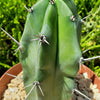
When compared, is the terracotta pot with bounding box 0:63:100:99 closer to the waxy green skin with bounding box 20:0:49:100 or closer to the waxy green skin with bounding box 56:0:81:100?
the waxy green skin with bounding box 20:0:49:100

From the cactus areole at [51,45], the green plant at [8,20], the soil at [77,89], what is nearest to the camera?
the cactus areole at [51,45]

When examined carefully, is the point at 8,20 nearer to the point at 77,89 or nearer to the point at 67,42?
the point at 77,89

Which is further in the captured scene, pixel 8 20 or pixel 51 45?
pixel 8 20

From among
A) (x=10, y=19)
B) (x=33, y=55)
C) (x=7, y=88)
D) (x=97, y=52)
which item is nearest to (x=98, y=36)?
(x=97, y=52)

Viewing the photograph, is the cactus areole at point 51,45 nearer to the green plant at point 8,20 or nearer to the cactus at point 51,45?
the cactus at point 51,45

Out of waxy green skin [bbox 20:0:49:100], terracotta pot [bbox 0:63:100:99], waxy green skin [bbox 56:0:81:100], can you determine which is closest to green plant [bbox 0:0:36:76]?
terracotta pot [bbox 0:63:100:99]

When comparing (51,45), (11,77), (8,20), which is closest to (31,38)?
(51,45)

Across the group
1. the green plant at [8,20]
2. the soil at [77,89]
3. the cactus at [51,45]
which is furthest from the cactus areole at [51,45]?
the green plant at [8,20]

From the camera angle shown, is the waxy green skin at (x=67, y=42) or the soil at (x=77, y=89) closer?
the waxy green skin at (x=67, y=42)
